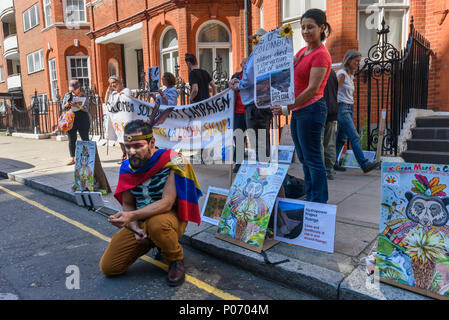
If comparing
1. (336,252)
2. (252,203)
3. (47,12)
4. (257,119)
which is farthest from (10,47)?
(336,252)

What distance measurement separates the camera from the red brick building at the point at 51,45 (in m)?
19.8

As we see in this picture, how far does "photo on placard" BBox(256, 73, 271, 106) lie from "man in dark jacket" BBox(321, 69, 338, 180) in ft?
6.18

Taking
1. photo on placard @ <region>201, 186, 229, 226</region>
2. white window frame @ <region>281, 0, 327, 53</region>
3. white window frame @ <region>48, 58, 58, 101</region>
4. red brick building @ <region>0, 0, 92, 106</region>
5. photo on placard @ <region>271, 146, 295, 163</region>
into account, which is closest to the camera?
photo on placard @ <region>201, 186, 229, 226</region>

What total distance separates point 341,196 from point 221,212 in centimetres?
197

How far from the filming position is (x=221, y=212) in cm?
388

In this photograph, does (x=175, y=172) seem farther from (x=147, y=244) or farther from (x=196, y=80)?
(x=196, y=80)

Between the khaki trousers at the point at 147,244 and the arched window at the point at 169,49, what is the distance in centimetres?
1145

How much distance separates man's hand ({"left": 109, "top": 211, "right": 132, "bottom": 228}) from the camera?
2807 millimetres

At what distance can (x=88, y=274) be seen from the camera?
3170 millimetres

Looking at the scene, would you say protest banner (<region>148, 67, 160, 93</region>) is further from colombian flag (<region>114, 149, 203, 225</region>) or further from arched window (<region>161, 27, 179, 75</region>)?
arched window (<region>161, 27, 179, 75</region>)

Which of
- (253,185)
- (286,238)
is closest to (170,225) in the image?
(253,185)

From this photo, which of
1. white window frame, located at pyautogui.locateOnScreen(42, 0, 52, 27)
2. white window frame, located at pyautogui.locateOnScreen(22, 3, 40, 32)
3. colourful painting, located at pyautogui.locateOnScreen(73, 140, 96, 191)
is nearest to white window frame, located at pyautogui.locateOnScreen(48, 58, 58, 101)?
white window frame, located at pyautogui.locateOnScreen(42, 0, 52, 27)

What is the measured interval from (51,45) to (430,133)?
20.8 meters

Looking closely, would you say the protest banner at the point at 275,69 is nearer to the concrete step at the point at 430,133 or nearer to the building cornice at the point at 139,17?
the concrete step at the point at 430,133
